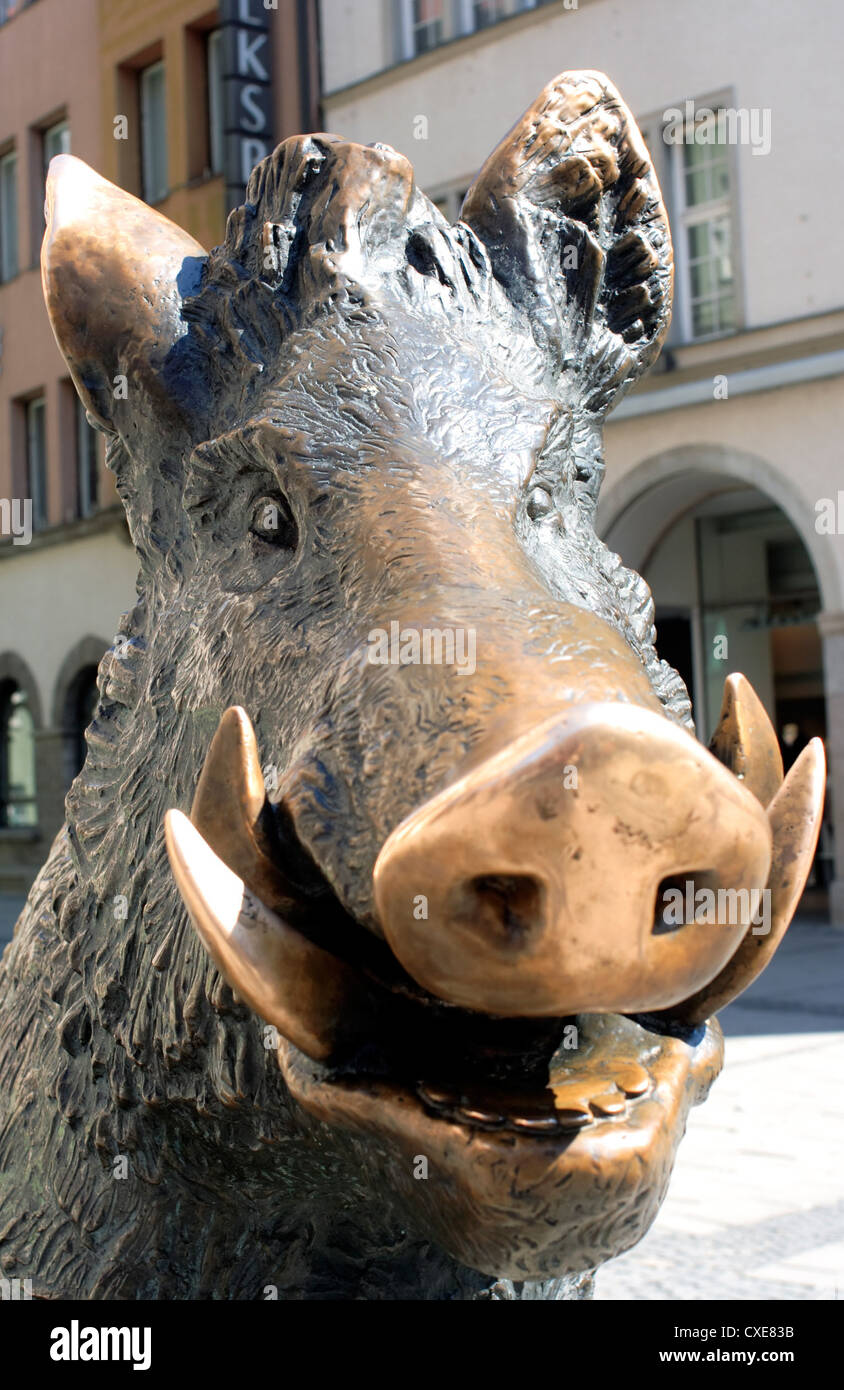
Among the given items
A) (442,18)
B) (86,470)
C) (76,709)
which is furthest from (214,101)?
(76,709)

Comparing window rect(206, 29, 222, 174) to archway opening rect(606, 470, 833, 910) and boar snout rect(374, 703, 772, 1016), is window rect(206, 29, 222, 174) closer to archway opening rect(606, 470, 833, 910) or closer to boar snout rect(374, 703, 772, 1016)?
archway opening rect(606, 470, 833, 910)

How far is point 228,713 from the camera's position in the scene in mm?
1270

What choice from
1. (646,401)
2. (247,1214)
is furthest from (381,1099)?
(646,401)

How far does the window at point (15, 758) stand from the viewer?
21.0 meters

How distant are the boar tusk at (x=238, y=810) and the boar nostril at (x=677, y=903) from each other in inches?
13.7

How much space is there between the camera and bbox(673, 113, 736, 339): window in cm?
1284

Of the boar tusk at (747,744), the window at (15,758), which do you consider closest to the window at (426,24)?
the window at (15,758)

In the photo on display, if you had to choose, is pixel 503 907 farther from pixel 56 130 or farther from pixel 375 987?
pixel 56 130

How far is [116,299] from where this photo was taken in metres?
1.78

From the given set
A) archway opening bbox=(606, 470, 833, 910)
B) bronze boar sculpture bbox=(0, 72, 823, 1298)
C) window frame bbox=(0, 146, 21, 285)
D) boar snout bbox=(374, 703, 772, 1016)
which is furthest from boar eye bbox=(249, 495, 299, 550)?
window frame bbox=(0, 146, 21, 285)

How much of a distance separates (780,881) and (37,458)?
747 inches

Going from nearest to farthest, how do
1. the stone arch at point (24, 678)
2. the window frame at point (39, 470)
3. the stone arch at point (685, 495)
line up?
the stone arch at point (685, 495) → the window frame at point (39, 470) → the stone arch at point (24, 678)

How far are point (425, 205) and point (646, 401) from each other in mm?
12001

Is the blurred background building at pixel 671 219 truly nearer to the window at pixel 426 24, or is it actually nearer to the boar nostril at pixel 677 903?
the window at pixel 426 24
